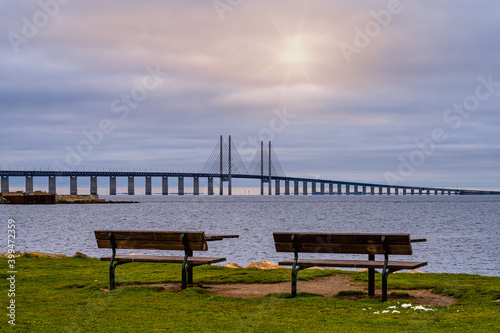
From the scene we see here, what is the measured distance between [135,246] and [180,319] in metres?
2.29

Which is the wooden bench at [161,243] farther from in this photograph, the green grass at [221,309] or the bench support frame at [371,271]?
the bench support frame at [371,271]

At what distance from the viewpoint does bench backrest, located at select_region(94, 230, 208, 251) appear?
834 cm

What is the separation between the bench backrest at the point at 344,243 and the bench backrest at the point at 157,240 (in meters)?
1.13

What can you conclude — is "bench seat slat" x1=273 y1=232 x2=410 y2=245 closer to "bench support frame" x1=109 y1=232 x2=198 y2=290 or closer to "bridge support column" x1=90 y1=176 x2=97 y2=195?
"bench support frame" x1=109 y1=232 x2=198 y2=290

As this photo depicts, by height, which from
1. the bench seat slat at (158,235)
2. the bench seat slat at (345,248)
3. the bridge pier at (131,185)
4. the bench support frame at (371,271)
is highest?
the bench seat slat at (158,235)

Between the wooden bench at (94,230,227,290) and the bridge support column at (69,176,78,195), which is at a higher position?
the wooden bench at (94,230,227,290)

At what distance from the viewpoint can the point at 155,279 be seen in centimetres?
981

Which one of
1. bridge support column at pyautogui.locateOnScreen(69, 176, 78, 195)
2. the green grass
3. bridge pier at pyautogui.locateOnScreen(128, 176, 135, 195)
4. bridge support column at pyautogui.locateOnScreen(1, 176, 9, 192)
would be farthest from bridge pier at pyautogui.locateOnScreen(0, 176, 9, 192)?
the green grass

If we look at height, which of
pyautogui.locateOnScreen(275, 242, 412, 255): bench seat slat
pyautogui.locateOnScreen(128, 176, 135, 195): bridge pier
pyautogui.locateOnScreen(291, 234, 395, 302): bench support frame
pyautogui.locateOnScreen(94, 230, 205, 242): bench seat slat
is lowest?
pyautogui.locateOnScreen(128, 176, 135, 195): bridge pier

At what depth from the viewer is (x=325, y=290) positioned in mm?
8969

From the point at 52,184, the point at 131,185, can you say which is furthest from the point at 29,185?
the point at 131,185

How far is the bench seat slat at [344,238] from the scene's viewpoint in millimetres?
7473

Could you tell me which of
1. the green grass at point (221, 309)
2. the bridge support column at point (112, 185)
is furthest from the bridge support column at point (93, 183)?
the green grass at point (221, 309)

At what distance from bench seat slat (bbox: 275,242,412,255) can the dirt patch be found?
0.75 m
